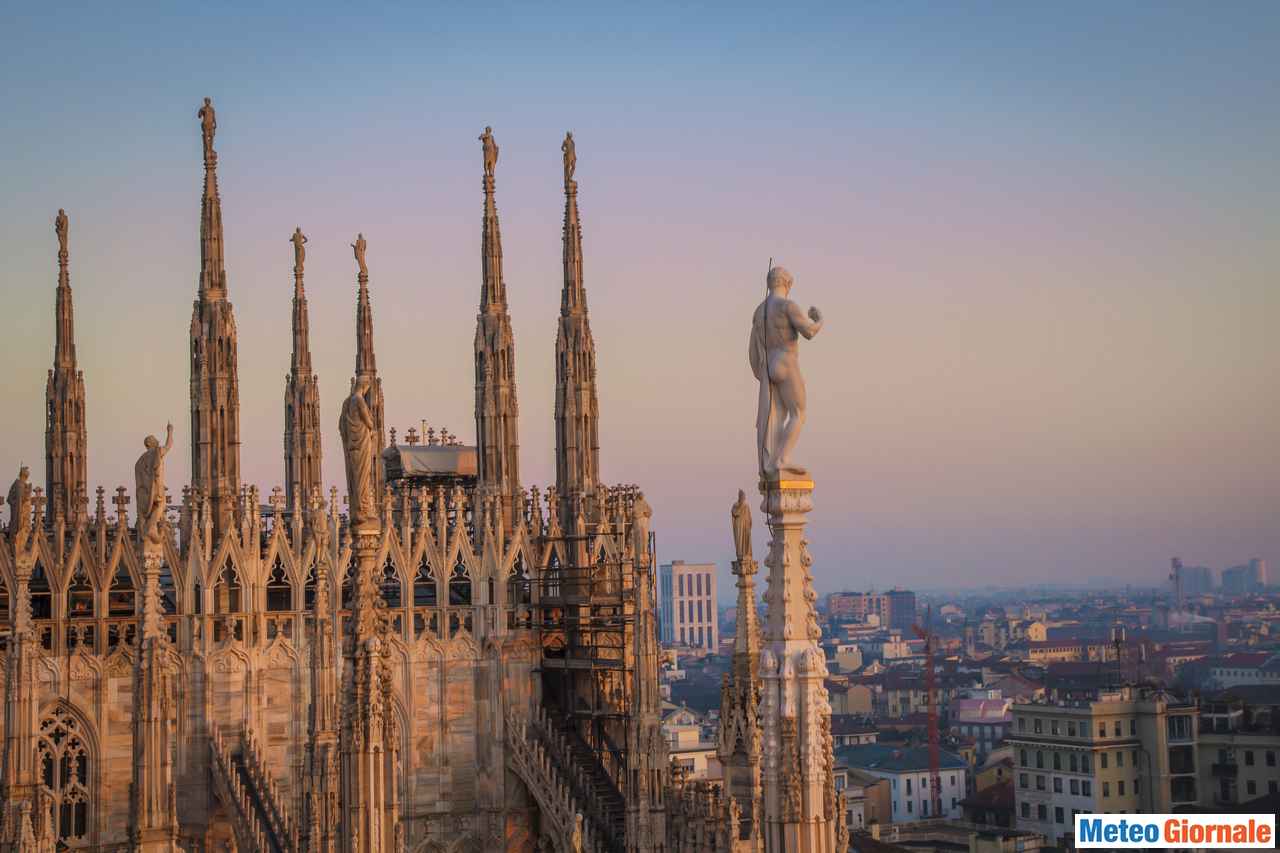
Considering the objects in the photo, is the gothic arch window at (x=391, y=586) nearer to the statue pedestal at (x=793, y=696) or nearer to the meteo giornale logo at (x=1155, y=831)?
the meteo giornale logo at (x=1155, y=831)

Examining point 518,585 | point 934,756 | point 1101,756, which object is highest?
point 518,585

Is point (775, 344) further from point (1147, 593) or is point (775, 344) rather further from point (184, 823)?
point (1147, 593)

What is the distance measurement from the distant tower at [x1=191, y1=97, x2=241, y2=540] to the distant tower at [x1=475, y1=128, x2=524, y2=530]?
19.4ft

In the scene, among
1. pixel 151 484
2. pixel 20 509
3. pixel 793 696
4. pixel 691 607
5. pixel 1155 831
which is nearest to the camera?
pixel 793 696

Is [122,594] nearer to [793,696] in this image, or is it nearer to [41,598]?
[41,598]

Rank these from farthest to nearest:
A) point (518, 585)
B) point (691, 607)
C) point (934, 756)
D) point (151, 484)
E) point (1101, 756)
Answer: point (691, 607) < point (934, 756) < point (1101, 756) < point (518, 585) < point (151, 484)

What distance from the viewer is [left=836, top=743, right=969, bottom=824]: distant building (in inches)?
3034

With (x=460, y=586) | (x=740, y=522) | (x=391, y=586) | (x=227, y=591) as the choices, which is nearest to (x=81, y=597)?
(x=227, y=591)

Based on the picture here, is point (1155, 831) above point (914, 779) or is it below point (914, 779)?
above

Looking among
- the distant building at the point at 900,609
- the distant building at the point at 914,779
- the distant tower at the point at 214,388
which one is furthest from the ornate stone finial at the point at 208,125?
the distant building at the point at 900,609

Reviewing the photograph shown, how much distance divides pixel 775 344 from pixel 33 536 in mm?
26480

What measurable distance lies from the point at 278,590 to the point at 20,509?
6.48 meters

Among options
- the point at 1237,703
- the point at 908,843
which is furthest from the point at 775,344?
the point at 908,843

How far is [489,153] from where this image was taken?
4444 centimetres
